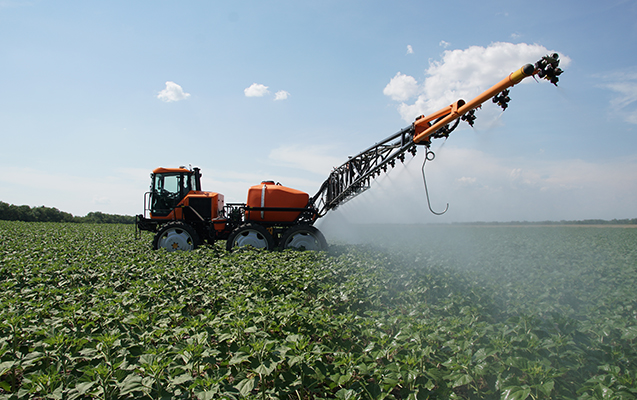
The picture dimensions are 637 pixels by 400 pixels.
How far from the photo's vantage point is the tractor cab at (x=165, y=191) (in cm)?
1202

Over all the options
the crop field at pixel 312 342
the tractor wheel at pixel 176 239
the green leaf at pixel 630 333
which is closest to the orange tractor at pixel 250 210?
the tractor wheel at pixel 176 239

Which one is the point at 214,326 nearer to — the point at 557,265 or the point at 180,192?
the point at 180,192

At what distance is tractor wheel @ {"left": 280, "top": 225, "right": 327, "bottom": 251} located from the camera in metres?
11.0

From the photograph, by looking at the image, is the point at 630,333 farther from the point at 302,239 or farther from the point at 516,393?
the point at 302,239

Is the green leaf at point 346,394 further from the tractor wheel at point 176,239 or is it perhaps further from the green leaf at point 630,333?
the tractor wheel at point 176,239

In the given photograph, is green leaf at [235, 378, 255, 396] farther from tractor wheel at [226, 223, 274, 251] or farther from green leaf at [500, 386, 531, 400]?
tractor wheel at [226, 223, 274, 251]

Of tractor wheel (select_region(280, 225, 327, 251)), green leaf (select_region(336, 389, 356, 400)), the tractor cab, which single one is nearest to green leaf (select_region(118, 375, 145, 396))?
green leaf (select_region(336, 389, 356, 400))

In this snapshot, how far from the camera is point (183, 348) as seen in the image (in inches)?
125

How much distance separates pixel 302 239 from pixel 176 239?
4.26m

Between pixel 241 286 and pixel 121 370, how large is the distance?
10.2 ft

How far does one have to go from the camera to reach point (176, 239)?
11.0 meters

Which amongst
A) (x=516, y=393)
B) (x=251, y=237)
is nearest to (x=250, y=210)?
(x=251, y=237)

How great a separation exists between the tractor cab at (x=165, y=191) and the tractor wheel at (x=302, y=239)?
439 centimetres

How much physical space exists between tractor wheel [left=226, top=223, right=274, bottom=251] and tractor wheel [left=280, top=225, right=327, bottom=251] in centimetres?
51
